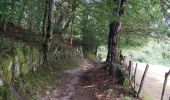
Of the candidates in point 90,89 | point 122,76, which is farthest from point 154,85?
point 90,89

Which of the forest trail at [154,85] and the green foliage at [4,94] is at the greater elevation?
the green foliage at [4,94]

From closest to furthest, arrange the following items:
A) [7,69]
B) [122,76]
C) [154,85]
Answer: [7,69]
[122,76]
[154,85]

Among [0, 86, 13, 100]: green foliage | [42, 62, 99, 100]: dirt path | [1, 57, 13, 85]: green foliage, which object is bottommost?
[42, 62, 99, 100]: dirt path

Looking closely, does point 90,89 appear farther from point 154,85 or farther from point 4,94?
point 4,94

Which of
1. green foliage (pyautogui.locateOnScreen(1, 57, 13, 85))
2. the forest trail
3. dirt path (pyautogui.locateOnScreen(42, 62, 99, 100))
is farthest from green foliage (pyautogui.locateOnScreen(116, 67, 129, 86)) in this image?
green foliage (pyautogui.locateOnScreen(1, 57, 13, 85))

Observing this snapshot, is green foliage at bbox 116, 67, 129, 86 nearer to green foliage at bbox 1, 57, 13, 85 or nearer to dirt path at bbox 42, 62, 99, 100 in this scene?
dirt path at bbox 42, 62, 99, 100

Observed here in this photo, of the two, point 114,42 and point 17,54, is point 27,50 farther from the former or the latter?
point 114,42

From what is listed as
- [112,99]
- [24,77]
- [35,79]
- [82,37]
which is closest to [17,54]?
[24,77]

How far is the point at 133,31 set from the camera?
69.6 ft

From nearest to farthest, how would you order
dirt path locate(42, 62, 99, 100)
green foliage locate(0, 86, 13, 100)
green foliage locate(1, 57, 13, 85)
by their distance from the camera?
green foliage locate(0, 86, 13, 100) < green foliage locate(1, 57, 13, 85) < dirt path locate(42, 62, 99, 100)

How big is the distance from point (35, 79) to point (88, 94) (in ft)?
8.13

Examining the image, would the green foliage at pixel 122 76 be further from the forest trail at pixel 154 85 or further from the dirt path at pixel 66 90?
the dirt path at pixel 66 90

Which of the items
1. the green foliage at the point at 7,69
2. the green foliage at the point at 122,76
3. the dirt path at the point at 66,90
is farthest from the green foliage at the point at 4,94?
the green foliage at the point at 122,76

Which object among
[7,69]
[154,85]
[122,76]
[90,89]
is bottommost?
[154,85]
